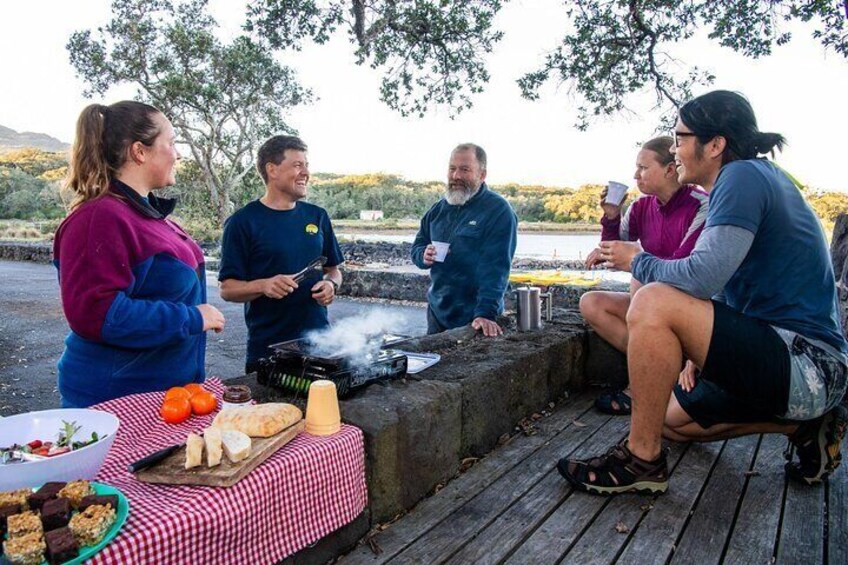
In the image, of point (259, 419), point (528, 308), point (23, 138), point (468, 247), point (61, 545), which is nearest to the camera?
point (61, 545)

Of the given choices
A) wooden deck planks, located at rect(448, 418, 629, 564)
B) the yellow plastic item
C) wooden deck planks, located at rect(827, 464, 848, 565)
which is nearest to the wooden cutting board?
wooden deck planks, located at rect(448, 418, 629, 564)

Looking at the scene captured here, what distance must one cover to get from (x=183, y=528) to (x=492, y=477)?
5.15 ft

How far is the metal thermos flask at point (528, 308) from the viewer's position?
3.82 meters

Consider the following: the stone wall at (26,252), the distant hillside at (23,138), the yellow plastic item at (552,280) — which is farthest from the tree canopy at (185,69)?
the distant hillside at (23,138)

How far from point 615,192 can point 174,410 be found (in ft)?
9.80

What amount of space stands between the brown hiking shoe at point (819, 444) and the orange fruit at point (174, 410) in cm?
260

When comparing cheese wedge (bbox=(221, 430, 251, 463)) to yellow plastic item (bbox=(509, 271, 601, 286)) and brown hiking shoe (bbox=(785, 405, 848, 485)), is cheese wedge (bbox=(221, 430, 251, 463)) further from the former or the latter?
yellow plastic item (bbox=(509, 271, 601, 286))

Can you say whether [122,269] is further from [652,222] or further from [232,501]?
[652,222]

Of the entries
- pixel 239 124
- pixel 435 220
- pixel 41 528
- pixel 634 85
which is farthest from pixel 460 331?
pixel 239 124

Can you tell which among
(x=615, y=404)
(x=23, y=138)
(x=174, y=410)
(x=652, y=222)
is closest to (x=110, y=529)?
(x=174, y=410)

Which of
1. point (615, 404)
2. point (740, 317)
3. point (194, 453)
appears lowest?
point (615, 404)

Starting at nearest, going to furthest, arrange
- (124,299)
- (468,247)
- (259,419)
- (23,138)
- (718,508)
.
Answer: (259,419) < (124,299) < (718,508) < (468,247) < (23,138)

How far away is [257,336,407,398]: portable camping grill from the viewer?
219 centimetres

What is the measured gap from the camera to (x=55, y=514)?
1213mm
